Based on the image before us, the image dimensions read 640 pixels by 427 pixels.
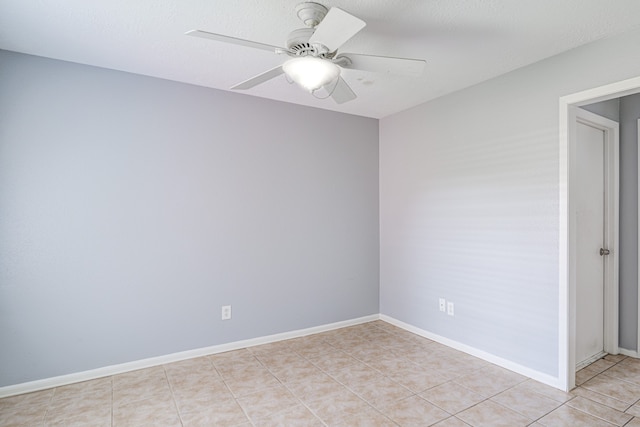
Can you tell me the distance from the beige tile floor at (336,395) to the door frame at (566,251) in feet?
0.62

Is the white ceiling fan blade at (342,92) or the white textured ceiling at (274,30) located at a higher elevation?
the white textured ceiling at (274,30)

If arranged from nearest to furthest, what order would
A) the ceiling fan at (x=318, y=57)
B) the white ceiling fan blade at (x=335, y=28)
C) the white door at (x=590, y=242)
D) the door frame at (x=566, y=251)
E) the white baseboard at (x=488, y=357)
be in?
the white ceiling fan blade at (x=335, y=28), the ceiling fan at (x=318, y=57), the door frame at (x=566, y=251), the white baseboard at (x=488, y=357), the white door at (x=590, y=242)

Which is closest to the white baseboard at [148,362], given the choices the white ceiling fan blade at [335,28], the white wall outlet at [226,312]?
the white wall outlet at [226,312]

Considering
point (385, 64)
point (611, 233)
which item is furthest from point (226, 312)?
point (611, 233)

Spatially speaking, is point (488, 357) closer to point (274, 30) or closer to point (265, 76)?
point (265, 76)

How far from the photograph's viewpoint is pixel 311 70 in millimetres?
1685

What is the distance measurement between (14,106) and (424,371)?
3.58m

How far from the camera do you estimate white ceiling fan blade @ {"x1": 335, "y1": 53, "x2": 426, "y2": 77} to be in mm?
1734

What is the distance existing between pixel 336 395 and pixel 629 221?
115 inches

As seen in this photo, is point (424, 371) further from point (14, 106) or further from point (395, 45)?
point (14, 106)

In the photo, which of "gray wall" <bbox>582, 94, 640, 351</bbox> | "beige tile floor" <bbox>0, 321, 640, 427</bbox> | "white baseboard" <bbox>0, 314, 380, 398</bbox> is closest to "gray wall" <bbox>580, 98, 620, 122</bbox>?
"gray wall" <bbox>582, 94, 640, 351</bbox>

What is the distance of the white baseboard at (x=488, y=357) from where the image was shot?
2461 mm

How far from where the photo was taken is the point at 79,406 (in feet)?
7.29

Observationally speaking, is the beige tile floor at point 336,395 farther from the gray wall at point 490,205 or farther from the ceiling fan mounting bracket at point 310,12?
the ceiling fan mounting bracket at point 310,12
